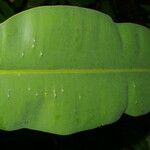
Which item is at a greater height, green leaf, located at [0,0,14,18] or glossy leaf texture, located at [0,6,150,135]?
glossy leaf texture, located at [0,6,150,135]

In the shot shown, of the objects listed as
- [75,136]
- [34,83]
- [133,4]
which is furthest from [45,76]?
[133,4]

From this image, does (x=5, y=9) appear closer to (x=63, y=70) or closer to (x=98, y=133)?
(x=98, y=133)

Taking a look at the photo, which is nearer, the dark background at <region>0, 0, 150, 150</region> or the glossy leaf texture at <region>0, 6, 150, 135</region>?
the glossy leaf texture at <region>0, 6, 150, 135</region>

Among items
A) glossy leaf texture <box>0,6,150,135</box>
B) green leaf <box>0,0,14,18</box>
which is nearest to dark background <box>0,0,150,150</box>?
green leaf <box>0,0,14,18</box>

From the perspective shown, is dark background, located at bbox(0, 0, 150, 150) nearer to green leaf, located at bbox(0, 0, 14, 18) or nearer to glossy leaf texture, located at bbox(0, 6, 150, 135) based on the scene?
green leaf, located at bbox(0, 0, 14, 18)

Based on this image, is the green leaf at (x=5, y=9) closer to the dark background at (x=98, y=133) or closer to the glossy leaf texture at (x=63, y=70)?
the dark background at (x=98, y=133)

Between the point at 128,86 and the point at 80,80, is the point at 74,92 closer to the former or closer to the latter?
the point at 80,80
